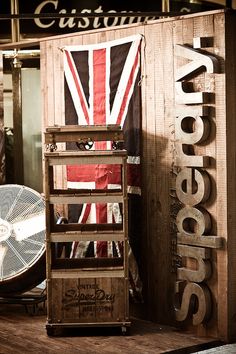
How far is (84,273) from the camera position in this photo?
7.07 meters

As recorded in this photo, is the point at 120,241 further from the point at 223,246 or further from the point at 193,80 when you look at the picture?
the point at 193,80

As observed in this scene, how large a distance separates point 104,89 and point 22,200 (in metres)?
1.45

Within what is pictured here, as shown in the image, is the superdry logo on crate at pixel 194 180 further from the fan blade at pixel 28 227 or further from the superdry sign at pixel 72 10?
the superdry sign at pixel 72 10

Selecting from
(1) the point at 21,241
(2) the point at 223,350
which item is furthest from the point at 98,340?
(1) the point at 21,241

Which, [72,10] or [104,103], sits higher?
[72,10]

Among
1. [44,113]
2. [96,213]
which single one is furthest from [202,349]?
[44,113]

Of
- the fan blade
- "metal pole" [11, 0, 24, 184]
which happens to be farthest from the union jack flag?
"metal pole" [11, 0, 24, 184]

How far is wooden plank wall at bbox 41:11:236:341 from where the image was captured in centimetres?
681

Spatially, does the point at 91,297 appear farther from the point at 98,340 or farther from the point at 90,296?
the point at 98,340

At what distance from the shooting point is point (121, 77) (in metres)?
7.62

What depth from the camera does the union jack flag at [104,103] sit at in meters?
7.54

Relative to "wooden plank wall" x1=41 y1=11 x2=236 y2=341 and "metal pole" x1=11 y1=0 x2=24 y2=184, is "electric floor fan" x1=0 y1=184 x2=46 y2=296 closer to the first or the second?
"wooden plank wall" x1=41 y1=11 x2=236 y2=341

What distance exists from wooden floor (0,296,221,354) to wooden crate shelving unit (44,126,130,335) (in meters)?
0.12

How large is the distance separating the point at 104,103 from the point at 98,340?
2.32 m
